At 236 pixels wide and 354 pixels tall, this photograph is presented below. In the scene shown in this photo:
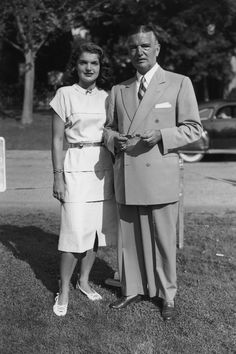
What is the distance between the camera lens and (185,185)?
378 inches

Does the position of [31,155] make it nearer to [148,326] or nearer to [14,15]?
[14,15]

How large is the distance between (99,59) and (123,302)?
187 centimetres

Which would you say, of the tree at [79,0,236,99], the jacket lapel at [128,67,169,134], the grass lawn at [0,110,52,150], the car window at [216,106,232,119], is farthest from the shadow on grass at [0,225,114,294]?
the tree at [79,0,236,99]

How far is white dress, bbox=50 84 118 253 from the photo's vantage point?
3863 mm

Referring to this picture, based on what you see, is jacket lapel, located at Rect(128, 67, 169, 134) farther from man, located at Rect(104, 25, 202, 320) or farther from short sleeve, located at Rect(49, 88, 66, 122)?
short sleeve, located at Rect(49, 88, 66, 122)

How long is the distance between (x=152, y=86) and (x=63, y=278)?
1594 mm

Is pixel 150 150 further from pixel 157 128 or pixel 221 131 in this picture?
pixel 221 131

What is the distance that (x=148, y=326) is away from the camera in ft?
12.1

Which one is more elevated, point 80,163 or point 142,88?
point 142,88

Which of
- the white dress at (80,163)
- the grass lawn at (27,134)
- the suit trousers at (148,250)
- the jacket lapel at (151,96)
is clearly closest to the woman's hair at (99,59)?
the white dress at (80,163)

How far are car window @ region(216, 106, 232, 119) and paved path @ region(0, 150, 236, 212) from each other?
117 centimetres

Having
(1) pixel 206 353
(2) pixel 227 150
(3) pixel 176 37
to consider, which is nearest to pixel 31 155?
(2) pixel 227 150

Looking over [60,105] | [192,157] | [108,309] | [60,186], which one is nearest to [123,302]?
[108,309]

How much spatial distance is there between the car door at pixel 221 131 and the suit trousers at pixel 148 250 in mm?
9326
